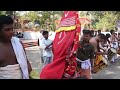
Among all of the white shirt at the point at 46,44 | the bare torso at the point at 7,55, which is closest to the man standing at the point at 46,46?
the white shirt at the point at 46,44

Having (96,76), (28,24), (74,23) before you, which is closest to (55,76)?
(74,23)

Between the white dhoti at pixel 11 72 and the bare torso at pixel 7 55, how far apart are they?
50 mm

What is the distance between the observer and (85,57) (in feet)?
14.7

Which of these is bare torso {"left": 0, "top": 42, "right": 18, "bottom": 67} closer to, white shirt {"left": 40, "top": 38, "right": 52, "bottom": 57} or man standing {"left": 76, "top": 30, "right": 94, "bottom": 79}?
man standing {"left": 76, "top": 30, "right": 94, "bottom": 79}

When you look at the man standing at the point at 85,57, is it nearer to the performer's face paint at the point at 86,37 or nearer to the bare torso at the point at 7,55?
the performer's face paint at the point at 86,37

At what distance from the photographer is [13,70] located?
2744 mm

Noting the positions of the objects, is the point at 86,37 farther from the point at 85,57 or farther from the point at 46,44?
the point at 46,44

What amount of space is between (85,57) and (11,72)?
195cm

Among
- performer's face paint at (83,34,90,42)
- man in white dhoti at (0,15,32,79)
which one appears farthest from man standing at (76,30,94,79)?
man in white dhoti at (0,15,32,79)
